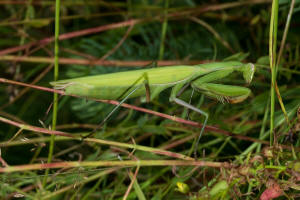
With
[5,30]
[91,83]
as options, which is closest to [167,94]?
[91,83]

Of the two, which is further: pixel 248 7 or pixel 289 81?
pixel 248 7

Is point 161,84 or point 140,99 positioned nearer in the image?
point 161,84

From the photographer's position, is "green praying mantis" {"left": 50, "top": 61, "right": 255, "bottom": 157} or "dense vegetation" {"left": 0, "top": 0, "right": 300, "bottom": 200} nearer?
"green praying mantis" {"left": 50, "top": 61, "right": 255, "bottom": 157}

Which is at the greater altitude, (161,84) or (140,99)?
(161,84)

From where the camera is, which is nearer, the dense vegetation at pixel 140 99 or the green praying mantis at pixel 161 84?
the green praying mantis at pixel 161 84

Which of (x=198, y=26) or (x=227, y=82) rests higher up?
(x=198, y=26)

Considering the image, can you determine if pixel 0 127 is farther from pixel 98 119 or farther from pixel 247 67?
pixel 247 67

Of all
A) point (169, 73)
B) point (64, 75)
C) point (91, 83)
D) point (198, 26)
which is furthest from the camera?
point (198, 26)

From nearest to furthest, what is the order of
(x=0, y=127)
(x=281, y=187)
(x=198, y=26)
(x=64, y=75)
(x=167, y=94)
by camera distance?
(x=281, y=187) < (x=167, y=94) < (x=0, y=127) < (x=64, y=75) < (x=198, y=26)
